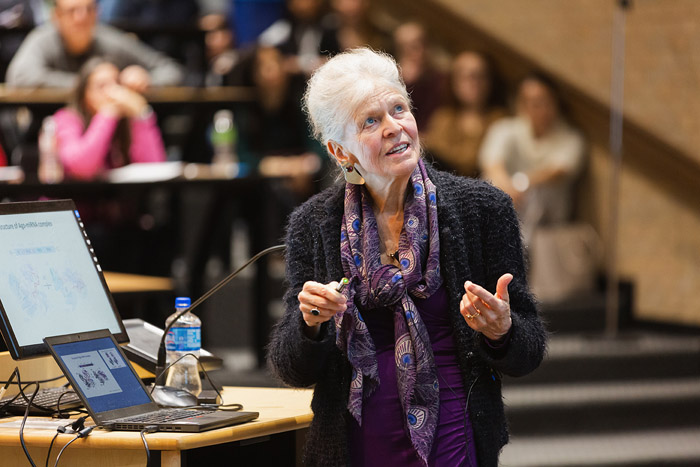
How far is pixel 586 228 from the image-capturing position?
259 inches

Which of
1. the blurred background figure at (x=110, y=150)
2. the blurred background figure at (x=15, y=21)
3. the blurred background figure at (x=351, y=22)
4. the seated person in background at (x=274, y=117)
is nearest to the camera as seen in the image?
the blurred background figure at (x=110, y=150)

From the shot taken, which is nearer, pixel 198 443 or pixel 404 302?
pixel 198 443

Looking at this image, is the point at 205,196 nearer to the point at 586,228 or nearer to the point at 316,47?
the point at 316,47

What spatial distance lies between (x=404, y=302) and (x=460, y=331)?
14cm

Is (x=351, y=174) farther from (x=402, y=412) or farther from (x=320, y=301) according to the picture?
(x=402, y=412)

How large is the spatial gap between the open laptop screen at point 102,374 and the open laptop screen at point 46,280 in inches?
2.7

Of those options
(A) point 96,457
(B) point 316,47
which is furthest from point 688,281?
(A) point 96,457

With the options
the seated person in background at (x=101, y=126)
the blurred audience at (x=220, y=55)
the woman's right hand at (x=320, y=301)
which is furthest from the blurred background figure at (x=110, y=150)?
the woman's right hand at (x=320, y=301)

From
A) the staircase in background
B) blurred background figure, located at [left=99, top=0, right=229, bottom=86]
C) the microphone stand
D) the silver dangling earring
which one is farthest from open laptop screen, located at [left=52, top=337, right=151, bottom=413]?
blurred background figure, located at [left=99, top=0, right=229, bottom=86]

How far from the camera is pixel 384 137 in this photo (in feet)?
8.12

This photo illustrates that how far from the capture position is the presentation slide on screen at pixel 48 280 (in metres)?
2.50

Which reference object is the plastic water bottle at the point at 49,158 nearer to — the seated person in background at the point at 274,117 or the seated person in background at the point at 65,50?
the seated person in background at the point at 65,50

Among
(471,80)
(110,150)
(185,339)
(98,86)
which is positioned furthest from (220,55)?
(185,339)

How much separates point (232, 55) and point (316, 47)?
56 cm
